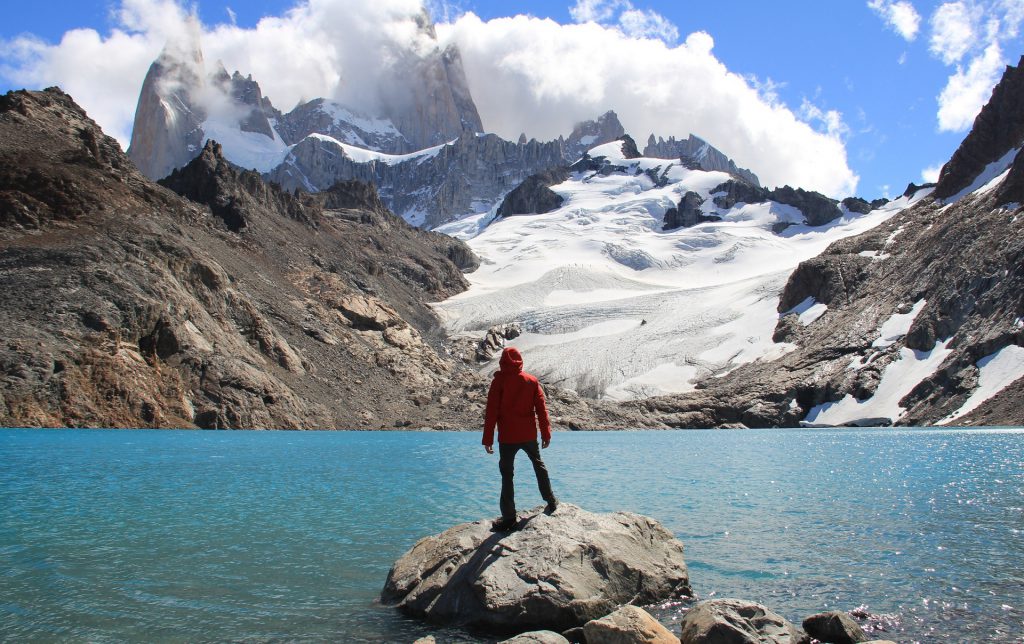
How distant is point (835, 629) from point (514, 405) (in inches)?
197

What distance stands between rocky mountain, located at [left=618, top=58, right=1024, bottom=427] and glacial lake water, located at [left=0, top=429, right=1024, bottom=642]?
48.1 metres

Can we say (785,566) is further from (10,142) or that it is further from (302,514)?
(10,142)

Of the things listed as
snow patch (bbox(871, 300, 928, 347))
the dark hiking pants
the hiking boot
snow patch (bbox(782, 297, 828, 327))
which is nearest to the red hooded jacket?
the dark hiking pants

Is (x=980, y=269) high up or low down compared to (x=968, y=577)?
up

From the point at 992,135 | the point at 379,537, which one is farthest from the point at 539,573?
the point at 992,135

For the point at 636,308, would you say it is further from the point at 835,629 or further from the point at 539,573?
the point at 835,629

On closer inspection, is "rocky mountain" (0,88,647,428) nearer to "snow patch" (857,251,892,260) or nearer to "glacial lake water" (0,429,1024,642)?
"glacial lake water" (0,429,1024,642)

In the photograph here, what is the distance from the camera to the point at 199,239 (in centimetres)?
7700

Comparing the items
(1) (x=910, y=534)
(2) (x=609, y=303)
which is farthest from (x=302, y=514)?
(2) (x=609, y=303)

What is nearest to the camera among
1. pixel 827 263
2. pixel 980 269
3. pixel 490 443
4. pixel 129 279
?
pixel 490 443

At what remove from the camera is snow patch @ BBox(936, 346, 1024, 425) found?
2630 inches

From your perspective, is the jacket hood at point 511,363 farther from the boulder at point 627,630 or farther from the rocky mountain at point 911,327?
the rocky mountain at point 911,327

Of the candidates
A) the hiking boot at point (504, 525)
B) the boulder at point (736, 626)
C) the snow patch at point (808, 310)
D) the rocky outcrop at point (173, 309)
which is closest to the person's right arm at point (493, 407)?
the hiking boot at point (504, 525)

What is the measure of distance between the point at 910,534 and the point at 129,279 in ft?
189
